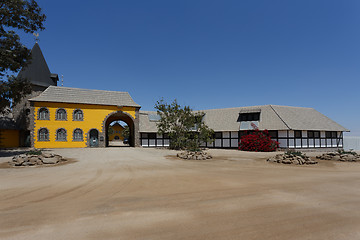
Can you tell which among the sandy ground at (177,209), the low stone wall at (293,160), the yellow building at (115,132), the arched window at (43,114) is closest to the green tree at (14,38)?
the arched window at (43,114)

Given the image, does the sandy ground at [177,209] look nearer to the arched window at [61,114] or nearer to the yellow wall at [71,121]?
the yellow wall at [71,121]

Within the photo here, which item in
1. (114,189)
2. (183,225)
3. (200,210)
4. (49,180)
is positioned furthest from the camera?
(49,180)

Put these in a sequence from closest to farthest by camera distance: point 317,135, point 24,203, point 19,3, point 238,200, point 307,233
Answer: point 307,233 < point 24,203 < point 238,200 < point 19,3 < point 317,135

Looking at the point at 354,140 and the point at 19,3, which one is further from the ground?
the point at 19,3

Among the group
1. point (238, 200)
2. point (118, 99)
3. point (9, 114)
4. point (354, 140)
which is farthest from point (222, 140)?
point (9, 114)

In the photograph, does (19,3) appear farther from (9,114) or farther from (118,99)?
(9,114)

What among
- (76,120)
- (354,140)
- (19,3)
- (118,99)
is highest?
(19,3)

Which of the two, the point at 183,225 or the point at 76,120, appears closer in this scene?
the point at 183,225

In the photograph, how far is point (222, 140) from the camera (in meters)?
26.8

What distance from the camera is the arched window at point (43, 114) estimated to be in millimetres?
24422

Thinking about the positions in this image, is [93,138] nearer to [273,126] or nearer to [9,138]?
[9,138]

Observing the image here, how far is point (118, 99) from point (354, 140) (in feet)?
112

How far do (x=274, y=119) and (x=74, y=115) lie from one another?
25.7 meters

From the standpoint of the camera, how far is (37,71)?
92.8 ft
